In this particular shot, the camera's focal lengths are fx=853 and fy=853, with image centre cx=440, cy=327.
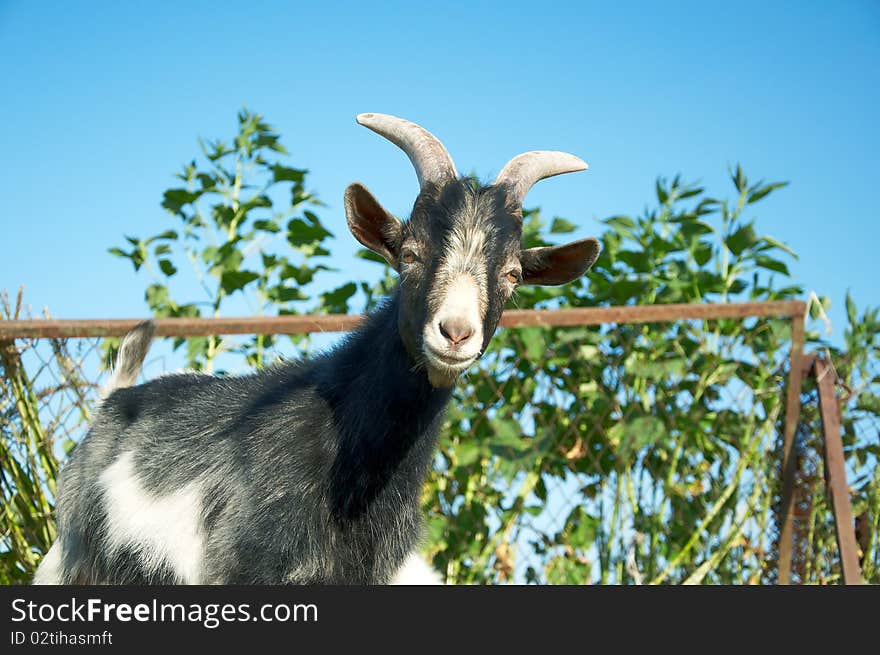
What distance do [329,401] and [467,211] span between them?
928 mm

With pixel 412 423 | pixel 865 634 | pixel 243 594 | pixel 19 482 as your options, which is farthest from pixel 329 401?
pixel 19 482

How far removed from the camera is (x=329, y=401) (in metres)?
3.39

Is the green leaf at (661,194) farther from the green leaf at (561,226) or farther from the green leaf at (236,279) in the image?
the green leaf at (236,279)

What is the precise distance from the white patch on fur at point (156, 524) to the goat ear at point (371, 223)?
121cm

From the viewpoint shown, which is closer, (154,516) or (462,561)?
(154,516)

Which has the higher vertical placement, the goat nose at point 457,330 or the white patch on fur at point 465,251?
the white patch on fur at point 465,251

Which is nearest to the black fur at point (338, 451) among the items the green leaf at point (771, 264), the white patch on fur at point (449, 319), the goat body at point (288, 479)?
the goat body at point (288, 479)

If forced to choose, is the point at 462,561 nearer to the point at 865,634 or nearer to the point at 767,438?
the point at 767,438

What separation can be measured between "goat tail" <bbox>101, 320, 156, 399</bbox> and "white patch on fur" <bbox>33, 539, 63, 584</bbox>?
83cm

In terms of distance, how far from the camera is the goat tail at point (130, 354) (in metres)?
4.56

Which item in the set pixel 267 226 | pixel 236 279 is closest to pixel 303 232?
pixel 267 226

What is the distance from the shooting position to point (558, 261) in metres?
3.58

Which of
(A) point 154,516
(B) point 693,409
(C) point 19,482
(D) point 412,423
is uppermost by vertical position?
(B) point 693,409

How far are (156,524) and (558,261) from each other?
6.50 feet
